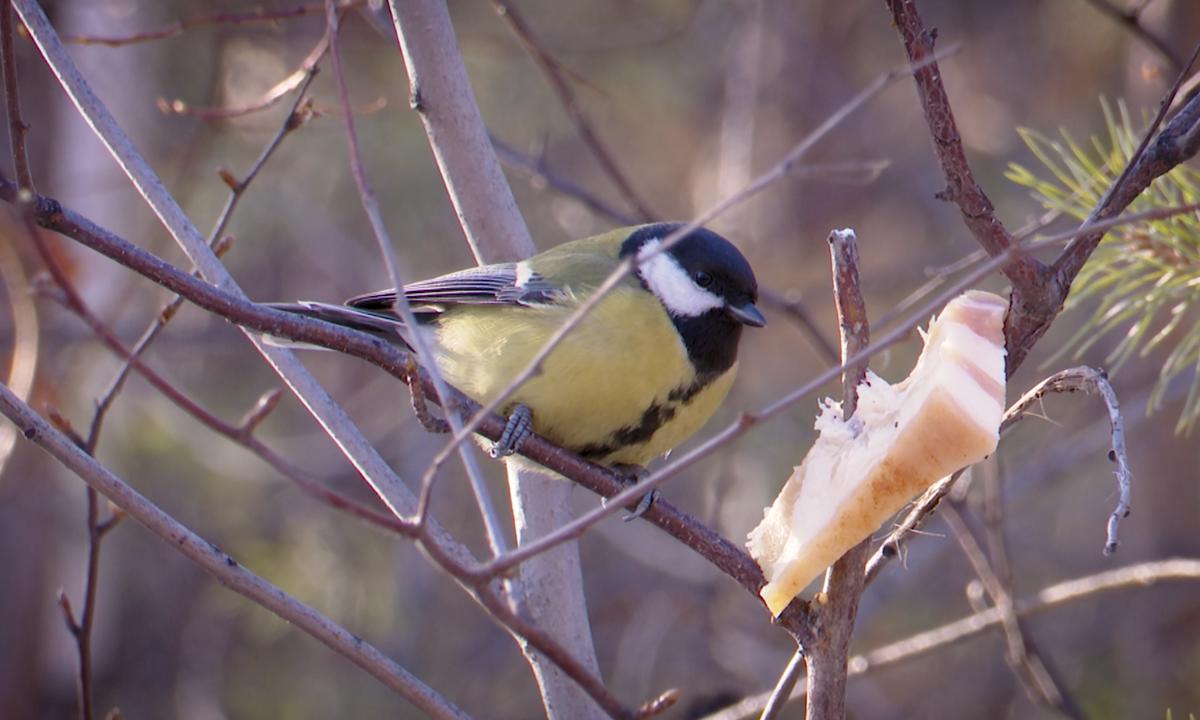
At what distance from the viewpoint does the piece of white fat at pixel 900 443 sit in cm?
154

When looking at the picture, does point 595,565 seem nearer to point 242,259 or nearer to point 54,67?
point 242,259

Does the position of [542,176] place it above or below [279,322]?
above

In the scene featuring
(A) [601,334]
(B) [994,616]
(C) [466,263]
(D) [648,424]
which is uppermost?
(C) [466,263]

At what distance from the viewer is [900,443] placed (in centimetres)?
157

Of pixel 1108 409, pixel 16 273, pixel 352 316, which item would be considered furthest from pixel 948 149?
pixel 16 273

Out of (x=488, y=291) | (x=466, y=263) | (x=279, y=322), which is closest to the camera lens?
(x=279, y=322)

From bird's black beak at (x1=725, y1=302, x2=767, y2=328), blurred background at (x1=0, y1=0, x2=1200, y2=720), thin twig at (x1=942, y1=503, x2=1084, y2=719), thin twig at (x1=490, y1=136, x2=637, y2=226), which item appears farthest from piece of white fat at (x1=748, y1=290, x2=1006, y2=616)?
blurred background at (x1=0, y1=0, x2=1200, y2=720)

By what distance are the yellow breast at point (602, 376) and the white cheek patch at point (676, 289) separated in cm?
7

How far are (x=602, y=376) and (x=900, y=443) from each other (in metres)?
0.89

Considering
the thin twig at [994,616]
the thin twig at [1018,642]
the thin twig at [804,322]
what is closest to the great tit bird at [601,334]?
the thin twig at [804,322]

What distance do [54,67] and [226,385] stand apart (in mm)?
4095

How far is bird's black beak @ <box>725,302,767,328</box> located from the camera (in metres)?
2.59

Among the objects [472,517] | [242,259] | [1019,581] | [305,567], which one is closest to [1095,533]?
[1019,581]

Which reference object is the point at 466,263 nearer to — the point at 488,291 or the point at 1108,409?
the point at 488,291
